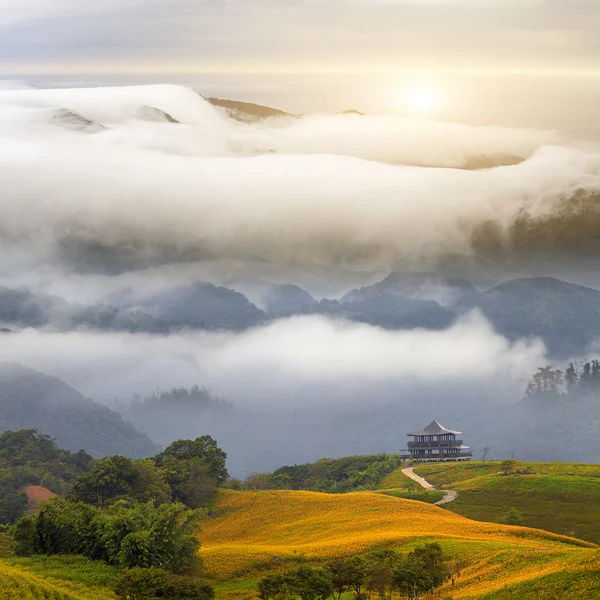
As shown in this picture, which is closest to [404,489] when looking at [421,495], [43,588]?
[421,495]

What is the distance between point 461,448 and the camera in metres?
183

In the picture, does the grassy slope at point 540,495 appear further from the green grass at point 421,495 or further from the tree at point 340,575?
the tree at point 340,575

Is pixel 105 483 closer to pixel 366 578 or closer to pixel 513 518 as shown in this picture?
pixel 513 518

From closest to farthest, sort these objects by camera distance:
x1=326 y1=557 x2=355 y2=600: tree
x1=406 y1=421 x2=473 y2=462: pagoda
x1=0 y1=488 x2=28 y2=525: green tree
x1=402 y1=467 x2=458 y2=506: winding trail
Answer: x1=326 y1=557 x2=355 y2=600: tree
x1=402 y1=467 x2=458 y2=506: winding trail
x1=0 y1=488 x2=28 y2=525: green tree
x1=406 y1=421 x2=473 y2=462: pagoda

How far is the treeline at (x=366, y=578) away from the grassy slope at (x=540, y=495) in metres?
33.7

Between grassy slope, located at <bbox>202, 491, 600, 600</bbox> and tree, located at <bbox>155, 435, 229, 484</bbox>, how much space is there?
9.53 meters

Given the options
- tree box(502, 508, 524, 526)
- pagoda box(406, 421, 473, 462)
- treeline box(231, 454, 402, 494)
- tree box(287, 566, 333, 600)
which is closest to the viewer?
tree box(287, 566, 333, 600)

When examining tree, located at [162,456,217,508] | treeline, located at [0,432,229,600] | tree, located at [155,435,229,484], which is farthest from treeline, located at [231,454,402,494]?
treeline, located at [0,432,229,600]

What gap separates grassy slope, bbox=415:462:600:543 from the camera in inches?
4208

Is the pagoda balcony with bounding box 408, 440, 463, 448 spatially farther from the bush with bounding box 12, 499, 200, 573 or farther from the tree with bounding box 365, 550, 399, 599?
the tree with bounding box 365, 550, 399, 599

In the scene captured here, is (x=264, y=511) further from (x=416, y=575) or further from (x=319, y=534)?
(x=416, y=575)

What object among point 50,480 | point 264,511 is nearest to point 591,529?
point 264,511

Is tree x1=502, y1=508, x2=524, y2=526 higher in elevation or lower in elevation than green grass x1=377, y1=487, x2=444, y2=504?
lower

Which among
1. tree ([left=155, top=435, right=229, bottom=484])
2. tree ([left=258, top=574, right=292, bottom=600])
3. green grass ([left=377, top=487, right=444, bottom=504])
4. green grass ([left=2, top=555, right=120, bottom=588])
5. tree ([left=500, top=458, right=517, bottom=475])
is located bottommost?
tree ([left=258, top=574, right=292, bottom=600])
